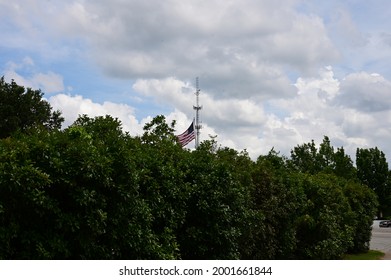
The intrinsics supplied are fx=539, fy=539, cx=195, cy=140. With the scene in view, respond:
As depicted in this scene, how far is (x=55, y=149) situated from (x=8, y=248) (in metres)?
1.27

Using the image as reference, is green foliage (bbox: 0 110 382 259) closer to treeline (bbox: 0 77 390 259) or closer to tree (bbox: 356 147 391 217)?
treeline (bbox: 0 77 390 259)

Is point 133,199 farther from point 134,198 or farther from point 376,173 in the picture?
point 376,173

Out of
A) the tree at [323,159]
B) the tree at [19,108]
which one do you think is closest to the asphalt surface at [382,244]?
the tree at [323,159]

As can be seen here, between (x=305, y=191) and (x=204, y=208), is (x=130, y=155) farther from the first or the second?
(x=305, y=191)

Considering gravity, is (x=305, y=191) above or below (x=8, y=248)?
above

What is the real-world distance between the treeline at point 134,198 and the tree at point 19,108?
40.5 meters


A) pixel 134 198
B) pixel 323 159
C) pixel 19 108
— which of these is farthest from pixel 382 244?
pixel 19 108

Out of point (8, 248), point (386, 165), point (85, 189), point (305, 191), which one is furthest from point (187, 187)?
point (386, 165)

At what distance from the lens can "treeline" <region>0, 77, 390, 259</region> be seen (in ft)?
20.5

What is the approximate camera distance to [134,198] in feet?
23.8

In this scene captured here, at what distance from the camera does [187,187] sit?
29.5ft

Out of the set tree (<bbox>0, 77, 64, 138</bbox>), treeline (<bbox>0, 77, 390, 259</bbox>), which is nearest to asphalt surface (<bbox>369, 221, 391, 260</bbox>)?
treeline (<bbox>0, 77, 390, 259</bbox>)

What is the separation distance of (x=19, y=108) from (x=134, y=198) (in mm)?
48581

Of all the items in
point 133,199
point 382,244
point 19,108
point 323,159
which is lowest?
point 382,244
